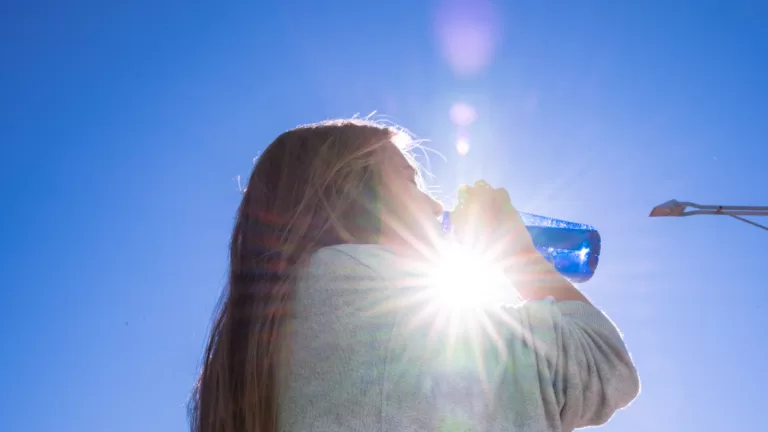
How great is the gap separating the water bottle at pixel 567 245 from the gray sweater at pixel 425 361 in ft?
6.10

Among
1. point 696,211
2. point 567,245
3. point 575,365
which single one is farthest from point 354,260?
point 696,211

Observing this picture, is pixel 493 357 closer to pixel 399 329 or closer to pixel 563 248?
pixel 399 329

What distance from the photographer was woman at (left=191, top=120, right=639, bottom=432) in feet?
5.87

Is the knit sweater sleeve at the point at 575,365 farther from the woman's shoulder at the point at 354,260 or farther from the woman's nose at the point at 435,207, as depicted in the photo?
the woman's nose at the point at 435,207

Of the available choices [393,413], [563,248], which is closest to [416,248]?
[393,413]

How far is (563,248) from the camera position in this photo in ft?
12.5

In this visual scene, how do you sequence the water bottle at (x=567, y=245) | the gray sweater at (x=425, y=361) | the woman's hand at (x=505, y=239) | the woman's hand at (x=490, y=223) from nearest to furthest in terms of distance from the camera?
the gray sweater at (x=425, y=361) → the woman's hand at (x=505, y=239) → the woman's hand at (x=490, y=223) → the water bottle at (x=567, y=245)

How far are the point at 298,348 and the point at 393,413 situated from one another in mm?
370

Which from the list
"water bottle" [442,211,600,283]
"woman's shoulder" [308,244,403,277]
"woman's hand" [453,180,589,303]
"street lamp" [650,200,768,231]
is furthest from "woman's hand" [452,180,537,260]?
"street lamp" [650,200,768,231]

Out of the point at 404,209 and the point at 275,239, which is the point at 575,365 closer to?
the point at 404,209

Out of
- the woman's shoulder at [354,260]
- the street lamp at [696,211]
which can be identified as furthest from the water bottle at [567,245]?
the street lamp at [696,211]

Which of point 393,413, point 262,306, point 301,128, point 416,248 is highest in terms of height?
point 301,128

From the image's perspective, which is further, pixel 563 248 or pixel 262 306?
pixel 563 248

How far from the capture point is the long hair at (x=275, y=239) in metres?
1.98
